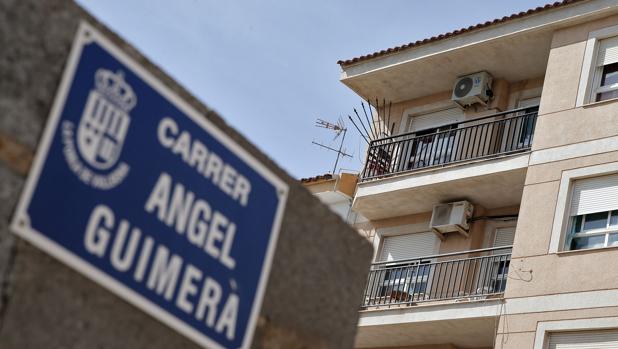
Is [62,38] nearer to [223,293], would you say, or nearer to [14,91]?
[14,91]

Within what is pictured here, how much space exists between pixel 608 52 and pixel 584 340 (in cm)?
520

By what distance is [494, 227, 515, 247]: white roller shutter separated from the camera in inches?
779

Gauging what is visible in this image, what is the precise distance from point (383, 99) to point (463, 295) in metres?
5.55

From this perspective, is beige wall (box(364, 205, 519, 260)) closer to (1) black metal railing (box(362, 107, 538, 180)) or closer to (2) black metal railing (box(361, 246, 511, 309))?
(2) black metal railing (box(361, 246, 511, 309))

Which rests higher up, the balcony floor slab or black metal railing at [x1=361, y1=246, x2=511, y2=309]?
the balcony floor slab

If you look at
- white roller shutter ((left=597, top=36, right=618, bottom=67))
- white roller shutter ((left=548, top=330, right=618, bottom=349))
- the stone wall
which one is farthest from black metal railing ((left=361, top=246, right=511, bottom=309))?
the stone wall

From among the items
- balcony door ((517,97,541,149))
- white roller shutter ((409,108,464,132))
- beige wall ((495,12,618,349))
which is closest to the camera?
beige wall ((495,12,618,349))

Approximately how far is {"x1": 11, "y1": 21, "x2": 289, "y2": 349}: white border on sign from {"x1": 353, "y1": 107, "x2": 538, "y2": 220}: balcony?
14.5 metres

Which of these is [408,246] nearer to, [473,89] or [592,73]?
[473,89]

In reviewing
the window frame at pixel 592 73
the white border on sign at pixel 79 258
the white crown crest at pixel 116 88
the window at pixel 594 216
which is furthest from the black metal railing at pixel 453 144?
the white crown crest at pixel 116 88

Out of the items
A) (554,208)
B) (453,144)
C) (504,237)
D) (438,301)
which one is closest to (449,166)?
(453,144)

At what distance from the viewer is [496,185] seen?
19.7 metres

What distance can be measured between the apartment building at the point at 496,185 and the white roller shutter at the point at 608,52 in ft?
0.08

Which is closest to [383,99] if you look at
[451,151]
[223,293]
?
[451,151]
